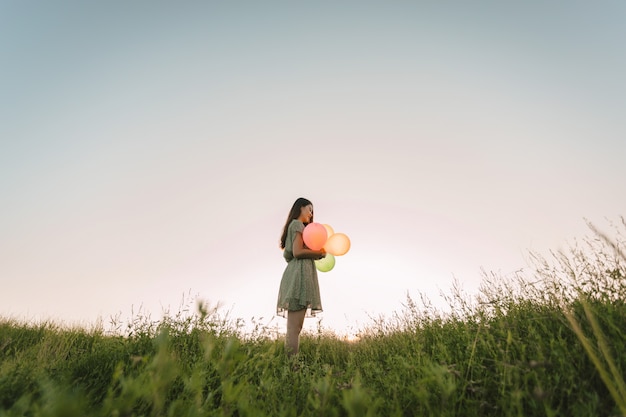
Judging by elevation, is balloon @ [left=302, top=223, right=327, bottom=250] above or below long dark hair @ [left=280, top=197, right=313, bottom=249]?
below

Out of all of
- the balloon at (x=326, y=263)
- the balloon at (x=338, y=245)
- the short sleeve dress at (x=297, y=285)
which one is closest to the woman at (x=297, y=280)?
the short sleeve dress at (x=297, y=285)

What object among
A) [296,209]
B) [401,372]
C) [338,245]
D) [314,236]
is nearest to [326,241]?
[338,245]

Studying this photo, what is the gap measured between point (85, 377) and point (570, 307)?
342 cm

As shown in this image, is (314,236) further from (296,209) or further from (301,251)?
(296,209)

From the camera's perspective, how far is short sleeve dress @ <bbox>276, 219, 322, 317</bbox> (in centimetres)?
425

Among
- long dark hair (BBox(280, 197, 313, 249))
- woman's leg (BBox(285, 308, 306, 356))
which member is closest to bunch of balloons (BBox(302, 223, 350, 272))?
long dark hair (BBox(280, 197, 313, 249))

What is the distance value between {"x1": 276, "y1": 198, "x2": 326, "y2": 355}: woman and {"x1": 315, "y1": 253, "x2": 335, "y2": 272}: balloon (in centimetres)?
66

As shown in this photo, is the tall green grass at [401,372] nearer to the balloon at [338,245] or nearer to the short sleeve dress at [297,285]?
the short sleeve dress at [297,285]

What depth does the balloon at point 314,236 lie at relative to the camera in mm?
4445

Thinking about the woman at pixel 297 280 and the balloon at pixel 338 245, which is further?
the balloon at pixel 338 245

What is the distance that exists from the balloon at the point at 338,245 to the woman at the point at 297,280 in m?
0.20

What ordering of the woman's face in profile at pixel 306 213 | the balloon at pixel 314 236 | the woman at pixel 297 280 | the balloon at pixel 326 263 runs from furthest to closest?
the balloon at pixel 326 263
the woman's face in profile at pixel 306 213
the balloon at pixel 314 236
the woman at pixel 297 280

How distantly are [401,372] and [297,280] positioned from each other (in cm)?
222

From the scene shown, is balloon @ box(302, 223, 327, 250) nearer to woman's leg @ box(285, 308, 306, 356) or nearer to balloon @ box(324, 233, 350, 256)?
balloon @ box(324, 233, 350, 256)
